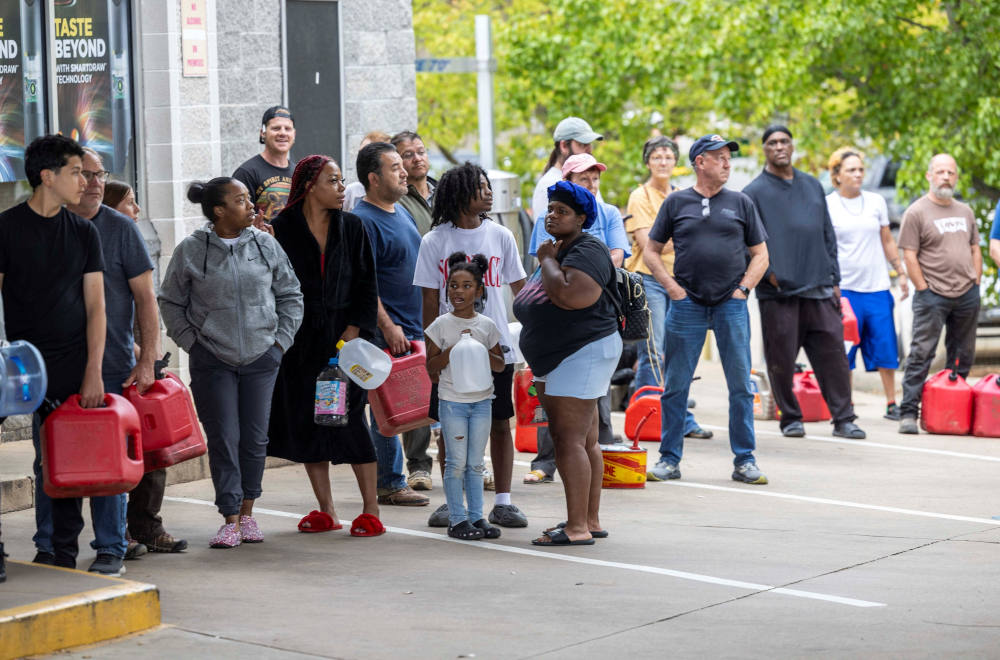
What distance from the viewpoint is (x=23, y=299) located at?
657 cm

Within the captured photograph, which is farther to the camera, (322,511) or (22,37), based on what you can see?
(22,37)

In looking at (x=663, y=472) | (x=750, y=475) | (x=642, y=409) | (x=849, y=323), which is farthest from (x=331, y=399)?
(x=849, y=323)

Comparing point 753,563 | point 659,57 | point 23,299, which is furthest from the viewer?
point 659,57

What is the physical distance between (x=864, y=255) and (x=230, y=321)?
6348 mm

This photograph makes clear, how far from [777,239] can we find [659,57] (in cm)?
828

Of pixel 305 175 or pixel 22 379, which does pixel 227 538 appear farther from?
pixel 305 175

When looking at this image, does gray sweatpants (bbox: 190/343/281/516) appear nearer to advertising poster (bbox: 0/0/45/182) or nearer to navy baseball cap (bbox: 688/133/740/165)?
navy baseball cap (bbox: 688/133/740/165)

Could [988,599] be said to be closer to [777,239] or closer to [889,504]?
[889,504]

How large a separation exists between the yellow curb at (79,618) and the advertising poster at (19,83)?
491cm

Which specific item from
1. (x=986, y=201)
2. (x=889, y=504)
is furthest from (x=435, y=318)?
(x=986, y=201)

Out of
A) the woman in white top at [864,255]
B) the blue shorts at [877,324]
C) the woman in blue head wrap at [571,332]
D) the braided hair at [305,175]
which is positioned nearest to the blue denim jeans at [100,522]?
the braided hair at [305,175]

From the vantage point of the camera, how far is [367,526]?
7906 mm

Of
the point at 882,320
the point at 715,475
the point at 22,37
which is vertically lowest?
the point at 715,475

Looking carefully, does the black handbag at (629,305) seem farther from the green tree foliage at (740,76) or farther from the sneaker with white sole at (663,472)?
the green tree foliage at (740,76)
